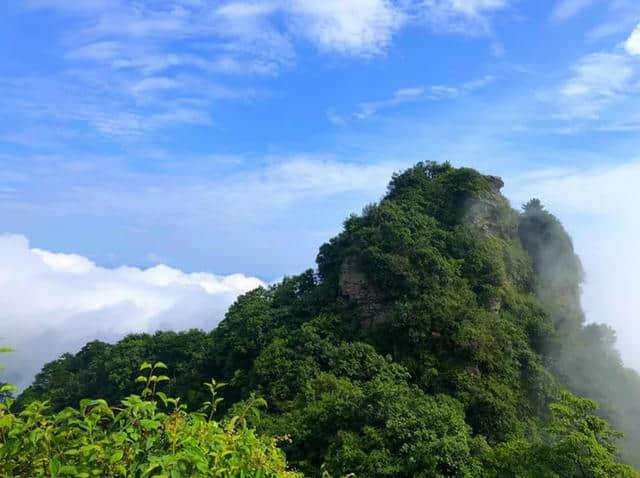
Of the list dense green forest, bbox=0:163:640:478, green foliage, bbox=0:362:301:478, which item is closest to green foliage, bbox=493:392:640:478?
dense green forest, bbox=0:163:640:478

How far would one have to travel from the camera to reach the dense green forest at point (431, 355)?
1448 centimetres

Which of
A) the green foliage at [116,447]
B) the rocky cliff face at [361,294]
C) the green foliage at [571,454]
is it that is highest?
the rocky cliff face at [361,294]

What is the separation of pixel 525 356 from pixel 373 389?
12039 mm

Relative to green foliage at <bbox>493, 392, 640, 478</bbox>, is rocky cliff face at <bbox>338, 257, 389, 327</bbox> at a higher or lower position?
higher

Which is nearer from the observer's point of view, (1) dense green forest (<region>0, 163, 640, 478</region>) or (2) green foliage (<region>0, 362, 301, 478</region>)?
(2) green foliage (<region>0, 362, 301, 478</region>)

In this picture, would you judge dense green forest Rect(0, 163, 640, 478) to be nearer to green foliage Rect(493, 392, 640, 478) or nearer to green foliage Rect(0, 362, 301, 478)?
green foliage Rect(493, 392, 640, 478)

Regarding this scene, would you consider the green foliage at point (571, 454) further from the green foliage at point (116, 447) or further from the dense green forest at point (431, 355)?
the green foliage at point (116, 447)

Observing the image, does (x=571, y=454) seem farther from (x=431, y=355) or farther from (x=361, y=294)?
(x=361, y=294)

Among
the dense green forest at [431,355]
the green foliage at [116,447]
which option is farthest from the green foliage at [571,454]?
the green foliage at [116,447]

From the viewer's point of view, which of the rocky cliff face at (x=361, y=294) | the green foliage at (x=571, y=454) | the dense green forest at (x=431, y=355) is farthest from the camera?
the rocky cliff face at (x=361, y=294)

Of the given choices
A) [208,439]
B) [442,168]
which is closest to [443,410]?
[208,439]

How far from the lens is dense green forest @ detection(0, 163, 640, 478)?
14477mm

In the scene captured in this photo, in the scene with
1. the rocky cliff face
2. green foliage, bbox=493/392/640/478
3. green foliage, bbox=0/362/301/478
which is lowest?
green foliage, bbox=493/392/640/478

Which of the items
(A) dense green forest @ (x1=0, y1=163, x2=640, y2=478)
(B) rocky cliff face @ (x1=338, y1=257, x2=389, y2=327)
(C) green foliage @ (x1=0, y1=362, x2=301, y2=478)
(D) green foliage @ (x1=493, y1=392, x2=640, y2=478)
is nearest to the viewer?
(C) green foliage @ (x1=0, y1=362, x2=301, y2=478)
